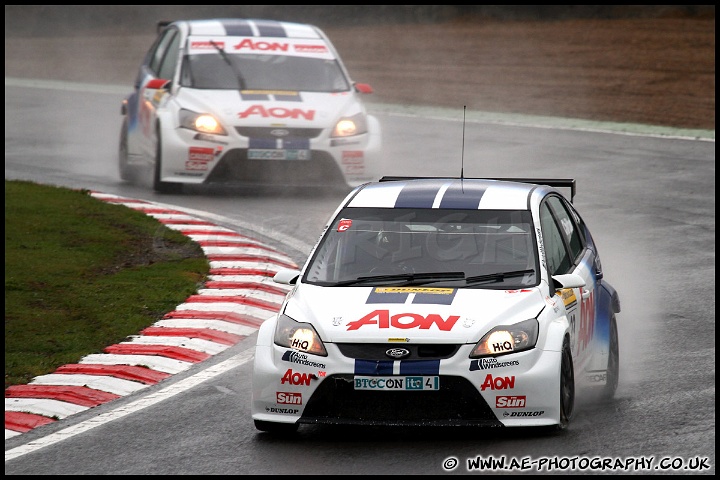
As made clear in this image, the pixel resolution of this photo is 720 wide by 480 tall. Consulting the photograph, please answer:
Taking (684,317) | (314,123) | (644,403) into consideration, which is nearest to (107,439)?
(644,403)

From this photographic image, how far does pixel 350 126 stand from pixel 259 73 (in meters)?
1.31

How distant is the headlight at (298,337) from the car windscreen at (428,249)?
45cm

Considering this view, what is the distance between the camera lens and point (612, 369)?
862cm

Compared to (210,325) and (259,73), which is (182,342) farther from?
(259,73)

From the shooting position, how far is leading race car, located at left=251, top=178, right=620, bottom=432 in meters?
7.30

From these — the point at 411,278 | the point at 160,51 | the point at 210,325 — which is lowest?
the point at 210,325

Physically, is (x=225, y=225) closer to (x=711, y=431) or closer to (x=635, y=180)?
(x=635, y=180)

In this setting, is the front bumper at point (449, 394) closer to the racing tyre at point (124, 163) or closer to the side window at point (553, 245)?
the side window at point (553, 245)

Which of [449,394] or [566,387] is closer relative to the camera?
[449,394]

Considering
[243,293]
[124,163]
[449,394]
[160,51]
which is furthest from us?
[124,163]

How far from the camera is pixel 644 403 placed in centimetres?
820

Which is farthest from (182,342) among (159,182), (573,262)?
(159,182)

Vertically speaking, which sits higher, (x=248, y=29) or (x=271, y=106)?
(x=248, y=29)

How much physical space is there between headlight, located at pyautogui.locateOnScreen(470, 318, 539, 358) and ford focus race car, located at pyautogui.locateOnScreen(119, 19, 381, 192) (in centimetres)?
880
